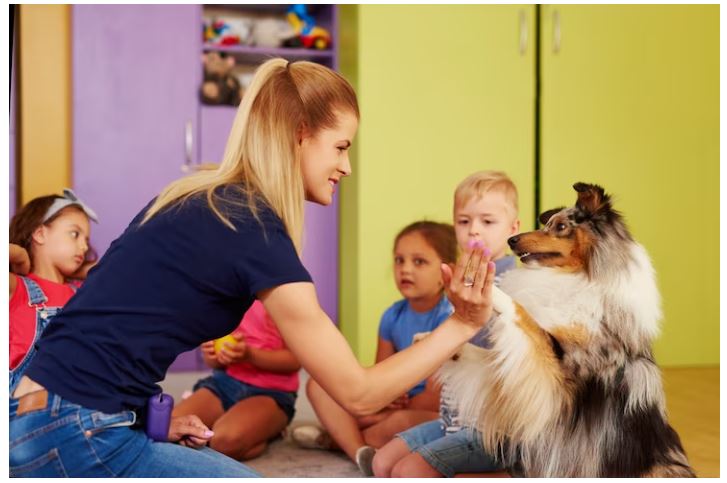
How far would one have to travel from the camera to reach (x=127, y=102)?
113 inches

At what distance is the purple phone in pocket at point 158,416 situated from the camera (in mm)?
1064

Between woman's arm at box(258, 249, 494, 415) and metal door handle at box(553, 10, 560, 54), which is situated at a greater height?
metal door handle at box(553, 10, 560, 54)

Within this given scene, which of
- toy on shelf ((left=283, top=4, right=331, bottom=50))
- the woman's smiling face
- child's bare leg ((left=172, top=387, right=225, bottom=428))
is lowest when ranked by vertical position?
child's bare leg ((left=172, top=387, right=225, bottom=428))

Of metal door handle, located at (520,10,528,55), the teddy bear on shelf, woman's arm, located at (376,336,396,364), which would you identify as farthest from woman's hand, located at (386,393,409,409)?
the teddy bear on shelf

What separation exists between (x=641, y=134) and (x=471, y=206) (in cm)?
124

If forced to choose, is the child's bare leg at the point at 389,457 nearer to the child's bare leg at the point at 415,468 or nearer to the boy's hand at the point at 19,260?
the child's bare leg at the point at 415,468

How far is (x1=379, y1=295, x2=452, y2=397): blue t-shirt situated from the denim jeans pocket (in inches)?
37.2

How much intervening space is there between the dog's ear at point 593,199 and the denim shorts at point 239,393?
0.96 meters

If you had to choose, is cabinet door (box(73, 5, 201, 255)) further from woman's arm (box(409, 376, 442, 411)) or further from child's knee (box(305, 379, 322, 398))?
woman's arm (box(409, 376, 442, 411))

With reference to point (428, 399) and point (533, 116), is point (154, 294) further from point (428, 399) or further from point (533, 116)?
point (533, 116)

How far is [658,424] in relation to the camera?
128 cm

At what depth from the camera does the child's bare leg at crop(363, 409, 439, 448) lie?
1.78 meters

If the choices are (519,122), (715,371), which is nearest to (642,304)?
(715,371)
